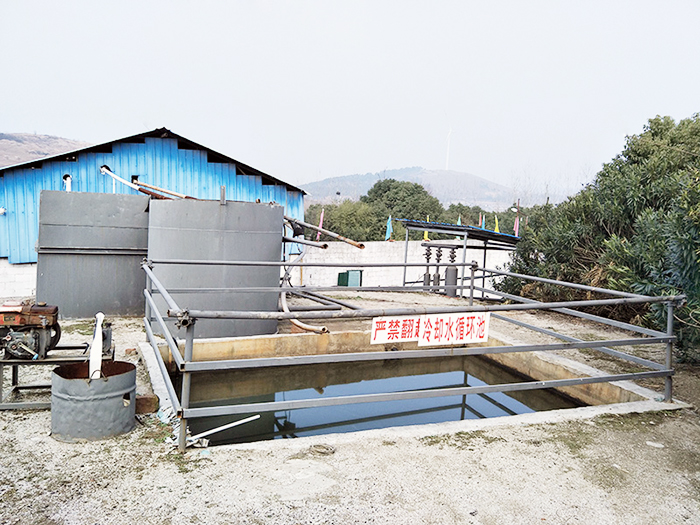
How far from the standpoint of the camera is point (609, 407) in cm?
436

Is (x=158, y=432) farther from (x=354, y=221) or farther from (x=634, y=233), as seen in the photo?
(x=354, y=221)

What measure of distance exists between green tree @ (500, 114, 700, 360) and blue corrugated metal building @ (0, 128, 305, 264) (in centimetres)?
596

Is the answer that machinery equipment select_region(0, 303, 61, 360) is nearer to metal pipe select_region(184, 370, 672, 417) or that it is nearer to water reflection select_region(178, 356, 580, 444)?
water reflection select_region(178, 356, 580, 444)

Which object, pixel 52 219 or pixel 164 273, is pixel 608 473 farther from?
pixel 52 219

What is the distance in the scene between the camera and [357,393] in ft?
20.0

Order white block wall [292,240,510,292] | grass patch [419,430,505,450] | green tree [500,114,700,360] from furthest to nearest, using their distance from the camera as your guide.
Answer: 1. white block wall [292,240,510,292]
2. green tree [500,114,700,360]
3. grass patch [419,430,505,450]

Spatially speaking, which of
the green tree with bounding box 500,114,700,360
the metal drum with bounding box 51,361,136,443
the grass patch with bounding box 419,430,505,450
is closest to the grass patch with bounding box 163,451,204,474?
the metal drum with bounding box 51,361,136,443

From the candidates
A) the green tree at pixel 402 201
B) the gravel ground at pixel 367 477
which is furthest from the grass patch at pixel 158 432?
the green tree at pixel 402 201

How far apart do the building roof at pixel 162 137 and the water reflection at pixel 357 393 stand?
746cm

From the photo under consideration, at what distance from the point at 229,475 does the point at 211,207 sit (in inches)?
168

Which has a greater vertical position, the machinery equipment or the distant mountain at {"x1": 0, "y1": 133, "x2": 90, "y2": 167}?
the distant mountain at {"x1": 0, "y1": 133, "x2": 90, "y2": 167}

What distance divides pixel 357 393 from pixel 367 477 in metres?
3.11

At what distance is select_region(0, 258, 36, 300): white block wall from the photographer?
1102 cm

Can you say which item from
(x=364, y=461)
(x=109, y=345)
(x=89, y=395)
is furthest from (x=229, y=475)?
(x=109, y=345)
